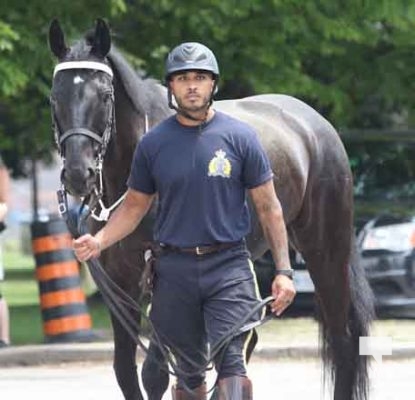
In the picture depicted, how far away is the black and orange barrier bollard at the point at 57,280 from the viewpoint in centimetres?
1521

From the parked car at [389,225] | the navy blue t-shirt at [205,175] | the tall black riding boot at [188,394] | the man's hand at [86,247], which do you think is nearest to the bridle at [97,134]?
the man's hand at [86,247]

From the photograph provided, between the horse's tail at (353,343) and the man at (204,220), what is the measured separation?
2.88m

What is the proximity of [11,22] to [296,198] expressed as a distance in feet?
23.1

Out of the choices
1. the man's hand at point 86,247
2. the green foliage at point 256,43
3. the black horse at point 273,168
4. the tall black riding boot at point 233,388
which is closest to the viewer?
the tall black riding boot at point 233,388

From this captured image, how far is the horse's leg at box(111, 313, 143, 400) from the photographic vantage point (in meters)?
8.47

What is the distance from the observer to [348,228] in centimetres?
987

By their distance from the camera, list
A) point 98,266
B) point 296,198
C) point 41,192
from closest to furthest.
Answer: point 98,266, point 296,198, point 41,192

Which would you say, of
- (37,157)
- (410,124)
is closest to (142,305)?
(410,124)

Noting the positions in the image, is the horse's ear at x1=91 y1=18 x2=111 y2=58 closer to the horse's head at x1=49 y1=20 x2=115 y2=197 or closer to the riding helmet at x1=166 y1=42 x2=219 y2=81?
the horse's head at x1=49 y1=20 x2=115 y2=197

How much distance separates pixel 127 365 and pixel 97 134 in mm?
1461

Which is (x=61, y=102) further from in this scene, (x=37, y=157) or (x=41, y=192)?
(x=41, y=192)

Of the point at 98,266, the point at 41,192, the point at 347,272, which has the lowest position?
the point at 41,192

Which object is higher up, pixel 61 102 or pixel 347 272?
pixel 61 102

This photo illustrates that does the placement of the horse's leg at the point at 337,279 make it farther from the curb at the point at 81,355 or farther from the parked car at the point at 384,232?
the parked car at the point at 384,232
